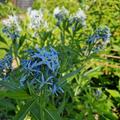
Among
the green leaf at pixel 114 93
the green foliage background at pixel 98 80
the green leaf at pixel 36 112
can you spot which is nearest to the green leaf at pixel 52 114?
the green leaf at pixel 36 112

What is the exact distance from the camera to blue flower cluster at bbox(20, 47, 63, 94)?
1.16 metres

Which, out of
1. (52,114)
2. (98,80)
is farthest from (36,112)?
(98,80)

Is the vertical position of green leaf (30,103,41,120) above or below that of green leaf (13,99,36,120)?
below

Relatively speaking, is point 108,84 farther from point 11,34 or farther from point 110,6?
point 11,34

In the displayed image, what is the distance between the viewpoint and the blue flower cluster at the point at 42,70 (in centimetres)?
116

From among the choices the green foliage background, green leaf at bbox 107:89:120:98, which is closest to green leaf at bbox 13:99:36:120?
the green foliage background

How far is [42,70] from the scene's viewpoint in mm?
1166

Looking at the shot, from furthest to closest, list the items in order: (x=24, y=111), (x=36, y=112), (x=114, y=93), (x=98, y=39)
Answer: (x=114, y=93) → (x=98, y=39) → (x=36, y=112) → (x=24, y=111)

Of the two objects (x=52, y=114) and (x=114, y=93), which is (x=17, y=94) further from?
(x=114, y=93)

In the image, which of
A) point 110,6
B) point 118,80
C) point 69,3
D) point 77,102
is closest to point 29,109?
point 77,102

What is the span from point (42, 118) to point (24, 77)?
128 mm

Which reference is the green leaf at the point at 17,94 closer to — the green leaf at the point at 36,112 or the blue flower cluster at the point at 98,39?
the green leaf at the point at 36,112

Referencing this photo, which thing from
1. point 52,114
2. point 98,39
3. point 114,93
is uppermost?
point 98,39

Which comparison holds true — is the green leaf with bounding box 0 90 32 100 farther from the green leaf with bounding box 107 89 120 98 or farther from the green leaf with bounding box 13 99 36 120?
the green leaf with bounding box 107 89 120 98
